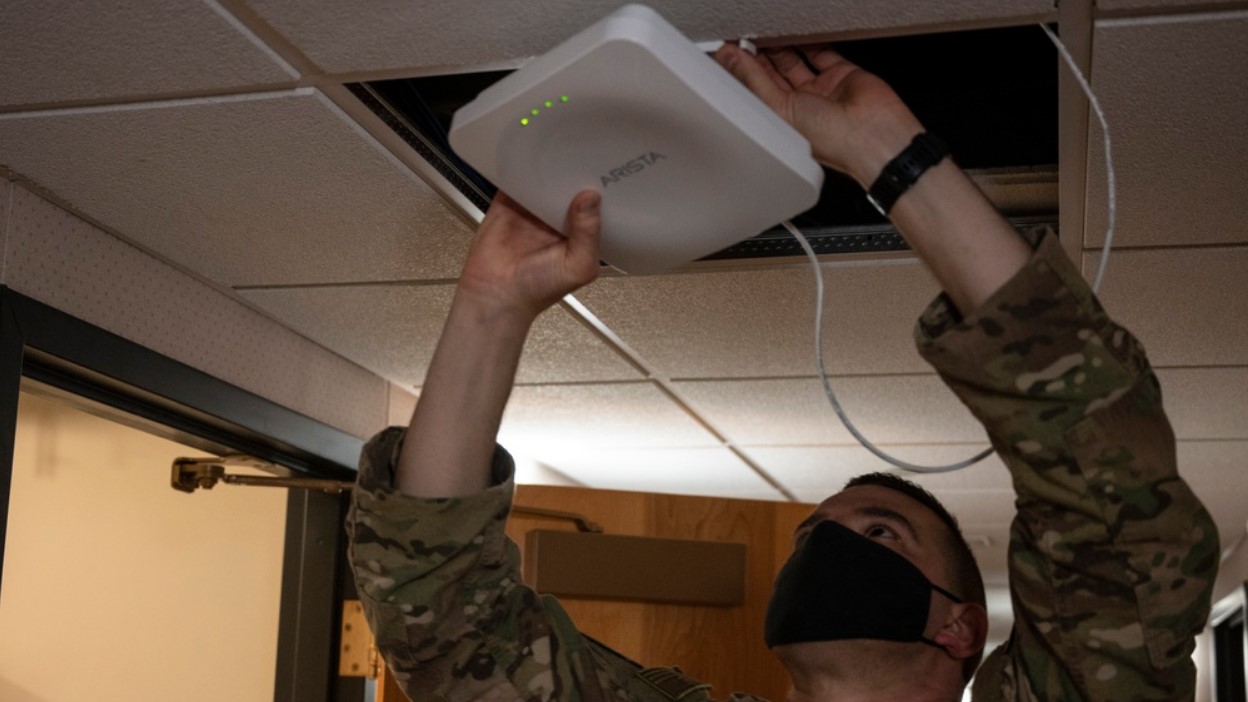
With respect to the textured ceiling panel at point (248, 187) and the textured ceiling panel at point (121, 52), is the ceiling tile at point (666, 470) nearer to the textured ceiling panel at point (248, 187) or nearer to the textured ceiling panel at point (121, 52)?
the textured ceiling panel at point (248, 187)

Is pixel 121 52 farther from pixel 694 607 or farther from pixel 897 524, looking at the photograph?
pixel 694 607

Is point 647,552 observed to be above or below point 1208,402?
below

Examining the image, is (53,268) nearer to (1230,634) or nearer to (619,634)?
(619,634)

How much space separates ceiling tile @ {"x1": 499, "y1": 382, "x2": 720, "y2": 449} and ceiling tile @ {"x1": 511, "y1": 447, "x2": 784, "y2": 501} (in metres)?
0.07

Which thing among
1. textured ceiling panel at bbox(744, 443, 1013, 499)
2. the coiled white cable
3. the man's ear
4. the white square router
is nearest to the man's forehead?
the man's ear

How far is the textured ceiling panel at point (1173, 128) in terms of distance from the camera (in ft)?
4.19

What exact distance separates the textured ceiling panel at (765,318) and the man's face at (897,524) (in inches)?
17.7

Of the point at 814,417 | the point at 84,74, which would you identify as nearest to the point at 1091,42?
the point at 84,74

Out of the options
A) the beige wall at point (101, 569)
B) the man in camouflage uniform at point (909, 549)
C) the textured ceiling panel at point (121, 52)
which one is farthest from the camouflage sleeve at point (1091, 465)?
the beige wall at point (101, 569)

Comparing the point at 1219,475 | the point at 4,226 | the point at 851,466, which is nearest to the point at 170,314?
the point at 4,226

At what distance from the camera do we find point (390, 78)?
145 centimetres

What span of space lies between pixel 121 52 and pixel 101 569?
2.25 m

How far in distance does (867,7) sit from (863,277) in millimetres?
796

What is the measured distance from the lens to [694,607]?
2551 mm
